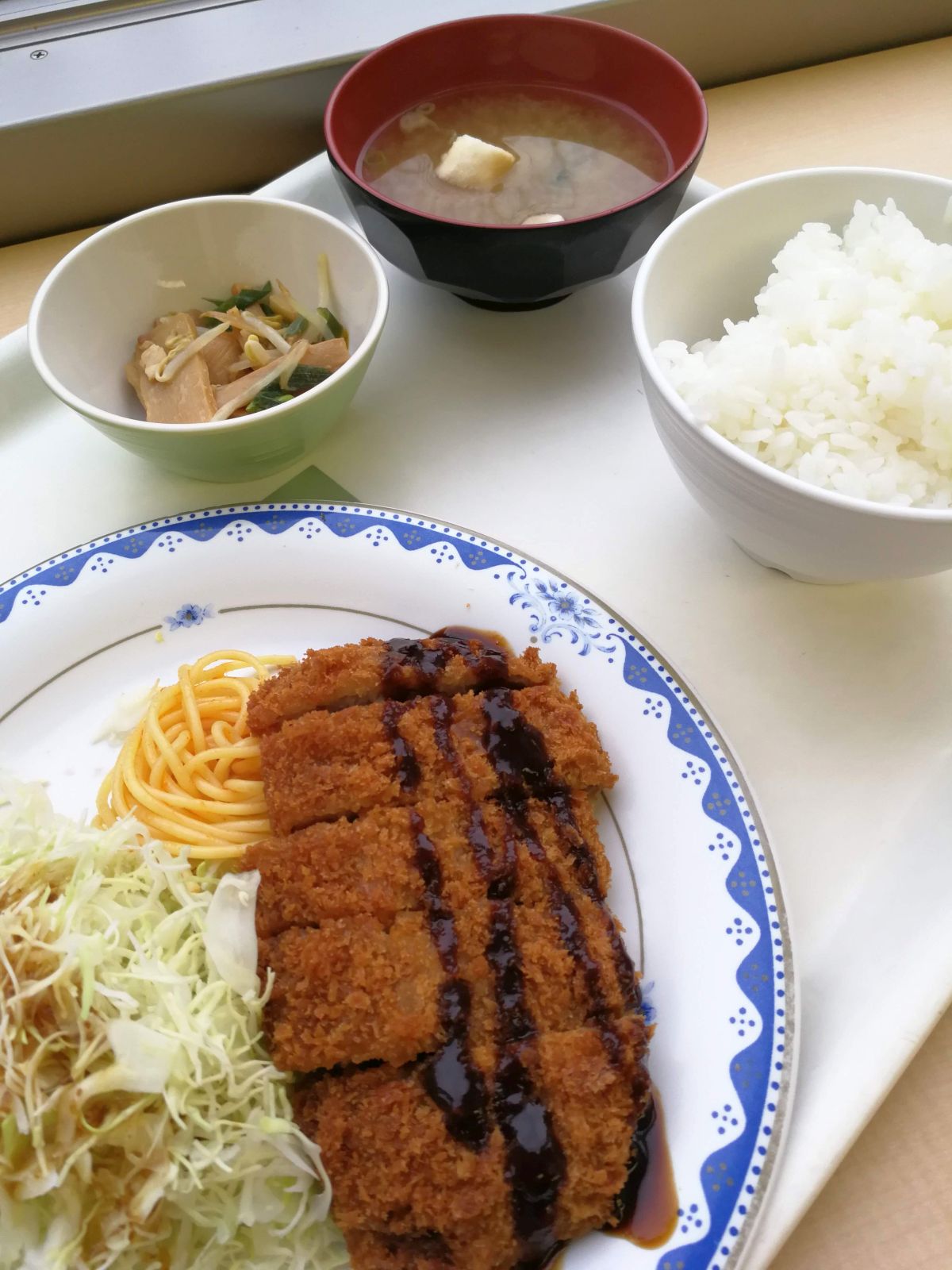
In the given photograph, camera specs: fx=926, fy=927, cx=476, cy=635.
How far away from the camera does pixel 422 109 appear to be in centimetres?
214

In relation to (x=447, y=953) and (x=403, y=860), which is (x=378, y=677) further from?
(x=447, y=953)

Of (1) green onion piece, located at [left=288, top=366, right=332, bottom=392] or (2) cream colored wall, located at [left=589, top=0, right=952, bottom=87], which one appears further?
(2) cream colored wall, located at [left=589, top=0, right=952, bottom=87]

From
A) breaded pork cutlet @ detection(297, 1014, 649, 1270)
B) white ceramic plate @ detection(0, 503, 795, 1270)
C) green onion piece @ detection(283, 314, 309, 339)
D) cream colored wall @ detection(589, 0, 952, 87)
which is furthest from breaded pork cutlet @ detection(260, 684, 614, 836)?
cream colored wall @ detection(589, 0, 952, 87)

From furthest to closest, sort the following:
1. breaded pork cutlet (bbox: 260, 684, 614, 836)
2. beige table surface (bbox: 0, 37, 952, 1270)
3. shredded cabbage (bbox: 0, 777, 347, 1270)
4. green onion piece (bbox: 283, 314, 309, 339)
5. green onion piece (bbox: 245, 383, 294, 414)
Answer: green onion piece (bbox: 283, 314, 309, 339), green onion piece (bbox: 245, 383, 294, 414), breaded pork cutlet (bbox: 260, 684, 614, 836), beige table surface (bbox: 0, 37, 952, 1270), shredded cabbage (bbox: 0, 777, 347, 1270)

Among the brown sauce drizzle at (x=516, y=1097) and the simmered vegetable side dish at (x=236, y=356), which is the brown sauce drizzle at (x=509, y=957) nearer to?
the brown sauce drizzle at (x=516, y=1097)

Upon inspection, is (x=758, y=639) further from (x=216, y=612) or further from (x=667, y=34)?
(x=667, y=34)

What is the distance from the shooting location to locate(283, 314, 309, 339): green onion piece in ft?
6.27

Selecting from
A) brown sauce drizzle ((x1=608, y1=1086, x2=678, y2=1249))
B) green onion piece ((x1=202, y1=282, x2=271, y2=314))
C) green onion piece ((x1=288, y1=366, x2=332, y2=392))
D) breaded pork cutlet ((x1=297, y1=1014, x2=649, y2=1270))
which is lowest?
brown sauce drizzle ((x1=608, y1=1086, x2=678, y2=1249))

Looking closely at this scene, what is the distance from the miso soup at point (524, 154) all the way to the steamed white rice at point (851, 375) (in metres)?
0.58

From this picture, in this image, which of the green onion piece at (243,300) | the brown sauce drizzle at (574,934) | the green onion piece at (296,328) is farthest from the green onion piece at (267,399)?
the brown sauce drizzle at (574,934)

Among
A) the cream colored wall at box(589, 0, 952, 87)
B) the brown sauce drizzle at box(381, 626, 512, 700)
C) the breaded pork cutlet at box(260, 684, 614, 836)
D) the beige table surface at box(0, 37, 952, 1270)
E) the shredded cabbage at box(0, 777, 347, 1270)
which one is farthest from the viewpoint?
the cream colored wall at box(589, 0, 952, 87)

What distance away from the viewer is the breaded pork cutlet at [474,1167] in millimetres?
1120

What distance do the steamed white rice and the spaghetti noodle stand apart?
0.89 meters

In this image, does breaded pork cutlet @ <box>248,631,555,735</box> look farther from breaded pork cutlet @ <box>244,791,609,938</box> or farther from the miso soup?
the miso soup
